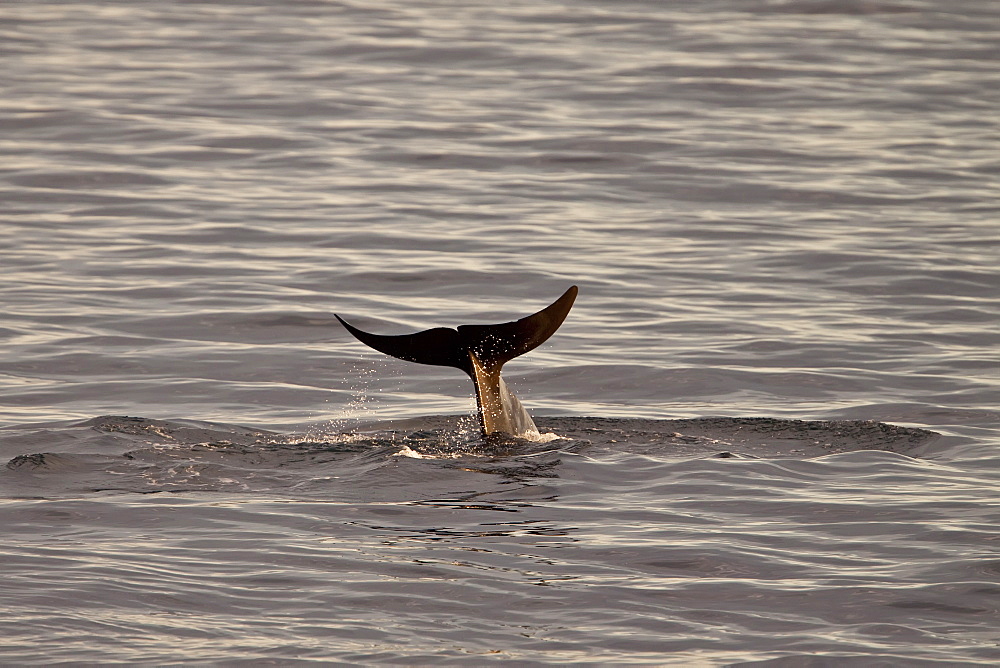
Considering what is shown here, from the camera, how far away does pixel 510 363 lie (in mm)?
13391

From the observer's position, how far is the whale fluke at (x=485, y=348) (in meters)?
9.43

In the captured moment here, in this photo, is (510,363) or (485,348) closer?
(485,348)

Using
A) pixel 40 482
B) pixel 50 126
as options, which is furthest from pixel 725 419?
pixel 50 126

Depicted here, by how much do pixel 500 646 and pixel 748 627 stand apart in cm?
114

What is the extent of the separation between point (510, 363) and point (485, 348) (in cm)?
367

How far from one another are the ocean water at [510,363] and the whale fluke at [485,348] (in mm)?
270

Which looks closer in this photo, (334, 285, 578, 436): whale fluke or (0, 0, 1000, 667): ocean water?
(0, 0, 1000, 667): ocean water

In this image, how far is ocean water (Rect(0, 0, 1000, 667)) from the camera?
726 cm

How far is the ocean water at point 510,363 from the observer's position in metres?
7.26

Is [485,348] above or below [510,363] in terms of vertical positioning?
above

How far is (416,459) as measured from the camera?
9.60 m

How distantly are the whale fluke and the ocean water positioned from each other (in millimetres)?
270

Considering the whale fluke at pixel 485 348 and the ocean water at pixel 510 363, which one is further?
the whale fluke at pixel 485 348

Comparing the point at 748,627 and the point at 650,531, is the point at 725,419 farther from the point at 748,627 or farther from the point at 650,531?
the point at 748,627
